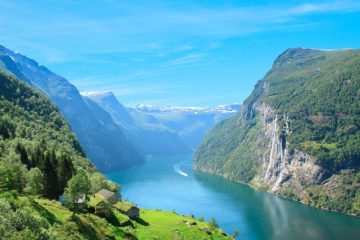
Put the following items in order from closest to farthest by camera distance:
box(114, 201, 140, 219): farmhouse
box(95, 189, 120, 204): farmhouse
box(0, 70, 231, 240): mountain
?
box(0, 70, 231, 240): mountain → box(95, 189, 120, 204): farmhouse → box(114, 201, 140, 219): farmhouse

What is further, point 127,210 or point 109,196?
point 127,210

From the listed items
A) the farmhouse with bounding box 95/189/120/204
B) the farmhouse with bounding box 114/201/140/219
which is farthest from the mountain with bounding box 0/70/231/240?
the farmhouse with bounding box 95/189/120/204

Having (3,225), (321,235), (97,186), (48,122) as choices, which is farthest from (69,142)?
(3,225)

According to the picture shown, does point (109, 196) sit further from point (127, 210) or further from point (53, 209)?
point (53, 209)

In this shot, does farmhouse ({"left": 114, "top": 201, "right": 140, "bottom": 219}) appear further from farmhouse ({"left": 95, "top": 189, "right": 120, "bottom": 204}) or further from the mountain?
farmhouse ({"left": 95, "top": 189, "right": 120, "bottom": 204})

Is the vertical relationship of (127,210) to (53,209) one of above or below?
below

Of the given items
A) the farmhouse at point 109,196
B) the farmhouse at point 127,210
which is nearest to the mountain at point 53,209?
the farmhouse at point 127,210

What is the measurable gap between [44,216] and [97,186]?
4795cm

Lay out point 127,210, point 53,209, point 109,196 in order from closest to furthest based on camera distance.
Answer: point 53,209, point 109,196, point 127,210

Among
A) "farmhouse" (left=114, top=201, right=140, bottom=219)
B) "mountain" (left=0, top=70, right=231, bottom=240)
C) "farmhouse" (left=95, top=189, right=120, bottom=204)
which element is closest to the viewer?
"mountain" (left=0, top=70, right=231, bottom=240)

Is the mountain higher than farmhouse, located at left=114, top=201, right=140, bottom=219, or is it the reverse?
the mountain

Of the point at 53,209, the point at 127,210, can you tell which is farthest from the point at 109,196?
the point at 53,209

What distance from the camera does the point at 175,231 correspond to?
310 ft

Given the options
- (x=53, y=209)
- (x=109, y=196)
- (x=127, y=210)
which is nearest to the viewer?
(x=53, y=209)
